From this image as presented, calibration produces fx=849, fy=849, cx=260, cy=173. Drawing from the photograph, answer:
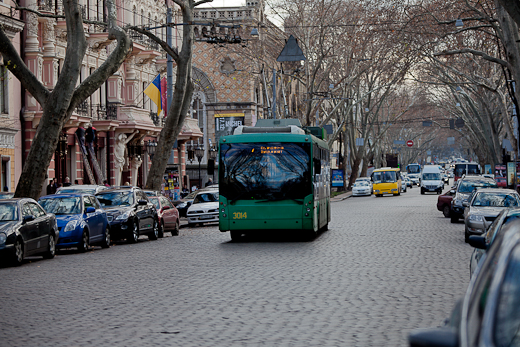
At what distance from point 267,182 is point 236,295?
1029cm

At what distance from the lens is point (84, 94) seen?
78.4 ft

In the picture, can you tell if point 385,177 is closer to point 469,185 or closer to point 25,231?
point 469,185

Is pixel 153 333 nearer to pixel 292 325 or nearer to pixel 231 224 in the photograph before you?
pixel 292 325

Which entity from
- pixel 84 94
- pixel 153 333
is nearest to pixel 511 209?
pixel 153 333

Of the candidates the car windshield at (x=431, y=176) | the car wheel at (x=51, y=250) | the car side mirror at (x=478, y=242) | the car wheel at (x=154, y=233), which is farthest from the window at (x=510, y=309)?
the car windshield at (x=431, y=176)

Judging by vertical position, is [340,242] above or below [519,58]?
below

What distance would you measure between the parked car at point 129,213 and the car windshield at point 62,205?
236 cm

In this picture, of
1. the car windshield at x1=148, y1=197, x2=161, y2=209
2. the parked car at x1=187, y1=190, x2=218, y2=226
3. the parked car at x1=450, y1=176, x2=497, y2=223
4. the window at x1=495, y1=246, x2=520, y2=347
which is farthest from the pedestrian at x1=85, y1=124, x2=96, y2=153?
the window at x1=495, y1=246, x2=520, y2=347

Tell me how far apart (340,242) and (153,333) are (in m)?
13.7

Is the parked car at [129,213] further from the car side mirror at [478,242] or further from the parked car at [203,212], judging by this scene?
the car side mirror at [478,242]

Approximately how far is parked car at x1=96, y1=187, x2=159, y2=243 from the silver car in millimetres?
9298

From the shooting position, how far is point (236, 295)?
11594 millimetres

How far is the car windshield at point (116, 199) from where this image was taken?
2527 cm

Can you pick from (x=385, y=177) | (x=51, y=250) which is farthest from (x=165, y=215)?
(x=385, y=177)
